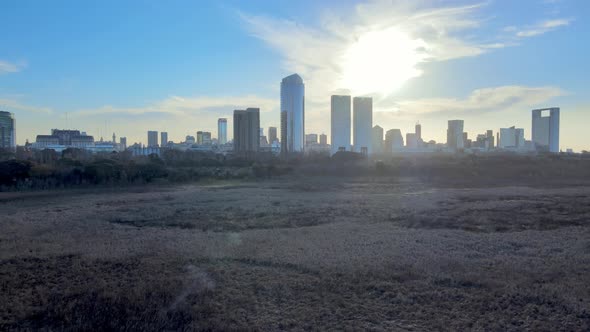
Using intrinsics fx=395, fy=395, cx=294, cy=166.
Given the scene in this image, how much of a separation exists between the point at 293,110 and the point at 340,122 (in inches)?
461

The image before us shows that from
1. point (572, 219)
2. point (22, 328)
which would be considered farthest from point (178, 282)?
point (572, 219)

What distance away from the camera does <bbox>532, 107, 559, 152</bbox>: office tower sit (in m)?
100

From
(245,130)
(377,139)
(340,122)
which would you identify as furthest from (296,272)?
(377,139)

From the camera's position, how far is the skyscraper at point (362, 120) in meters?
97.6

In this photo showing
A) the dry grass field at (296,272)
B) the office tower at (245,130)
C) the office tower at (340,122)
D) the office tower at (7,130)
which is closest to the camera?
the dry grass field at (296,272)

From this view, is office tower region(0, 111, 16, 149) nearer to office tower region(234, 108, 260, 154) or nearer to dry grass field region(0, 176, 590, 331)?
office tower region(234, 108, 260, 154)

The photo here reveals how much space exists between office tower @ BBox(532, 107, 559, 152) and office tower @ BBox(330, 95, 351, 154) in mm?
48422

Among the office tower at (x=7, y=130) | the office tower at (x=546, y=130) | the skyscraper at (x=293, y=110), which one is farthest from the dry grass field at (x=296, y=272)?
the office tower at (x=546, y=130)

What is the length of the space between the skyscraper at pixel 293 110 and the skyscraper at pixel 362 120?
42.5 feet

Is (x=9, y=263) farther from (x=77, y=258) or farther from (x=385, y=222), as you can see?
(x=385, y=222)

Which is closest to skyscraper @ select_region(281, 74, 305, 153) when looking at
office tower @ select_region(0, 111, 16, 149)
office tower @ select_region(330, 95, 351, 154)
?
office tower @ select_region(330, 95, 351, 154)

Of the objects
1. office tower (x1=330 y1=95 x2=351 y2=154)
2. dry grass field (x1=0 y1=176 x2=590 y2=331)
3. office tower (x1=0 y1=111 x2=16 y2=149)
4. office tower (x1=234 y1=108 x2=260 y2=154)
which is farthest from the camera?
office tower (x1=330 y1=95 x2=351 y2=154)

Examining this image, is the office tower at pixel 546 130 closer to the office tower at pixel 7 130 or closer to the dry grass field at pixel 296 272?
the dry grass field at pixel 296 272

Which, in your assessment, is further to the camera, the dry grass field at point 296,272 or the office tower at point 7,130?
the office tower at point 7,130
